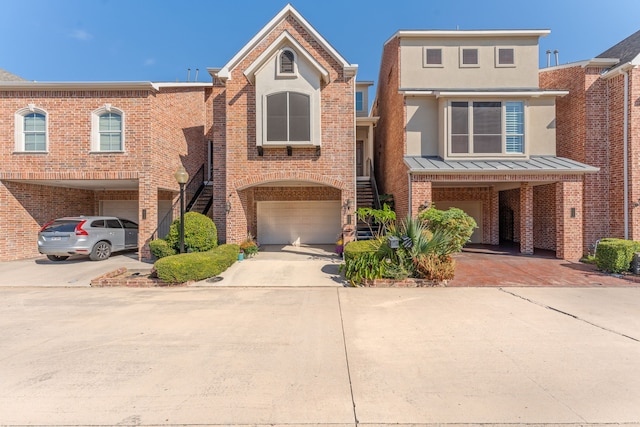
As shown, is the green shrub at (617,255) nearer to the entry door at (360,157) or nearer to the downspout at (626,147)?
the downspout at (626,147)

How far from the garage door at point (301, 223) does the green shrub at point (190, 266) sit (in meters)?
5.43

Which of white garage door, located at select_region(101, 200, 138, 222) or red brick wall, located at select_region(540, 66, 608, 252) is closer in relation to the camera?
red brick wall, located at select_region(540, 66, 608, 252)

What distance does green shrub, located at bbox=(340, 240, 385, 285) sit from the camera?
704 cm

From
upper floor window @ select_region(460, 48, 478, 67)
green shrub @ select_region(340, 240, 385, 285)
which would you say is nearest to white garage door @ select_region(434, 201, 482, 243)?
upper floor window @ select_region(460, 48, 478, 67)

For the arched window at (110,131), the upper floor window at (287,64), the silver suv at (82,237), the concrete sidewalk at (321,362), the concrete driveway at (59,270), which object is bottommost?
the concrete sidewalk at (321,362)

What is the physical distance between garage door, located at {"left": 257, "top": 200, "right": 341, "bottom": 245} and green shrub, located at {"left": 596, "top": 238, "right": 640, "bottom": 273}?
9.35 meters

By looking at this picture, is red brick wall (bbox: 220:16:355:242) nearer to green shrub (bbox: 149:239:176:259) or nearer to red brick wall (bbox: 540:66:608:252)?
green shrub (bbox: 149:239:176:259)

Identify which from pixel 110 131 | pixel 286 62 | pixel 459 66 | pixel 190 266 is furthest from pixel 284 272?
pixel 459 66

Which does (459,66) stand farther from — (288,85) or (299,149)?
(299,149)

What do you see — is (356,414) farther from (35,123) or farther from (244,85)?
(35,123)

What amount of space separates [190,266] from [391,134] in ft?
33.9

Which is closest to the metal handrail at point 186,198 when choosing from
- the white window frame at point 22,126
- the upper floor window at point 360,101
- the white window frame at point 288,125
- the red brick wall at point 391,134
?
the white window frame at point 22,126

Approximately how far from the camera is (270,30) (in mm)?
10414

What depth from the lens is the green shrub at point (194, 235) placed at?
872 centimetres
